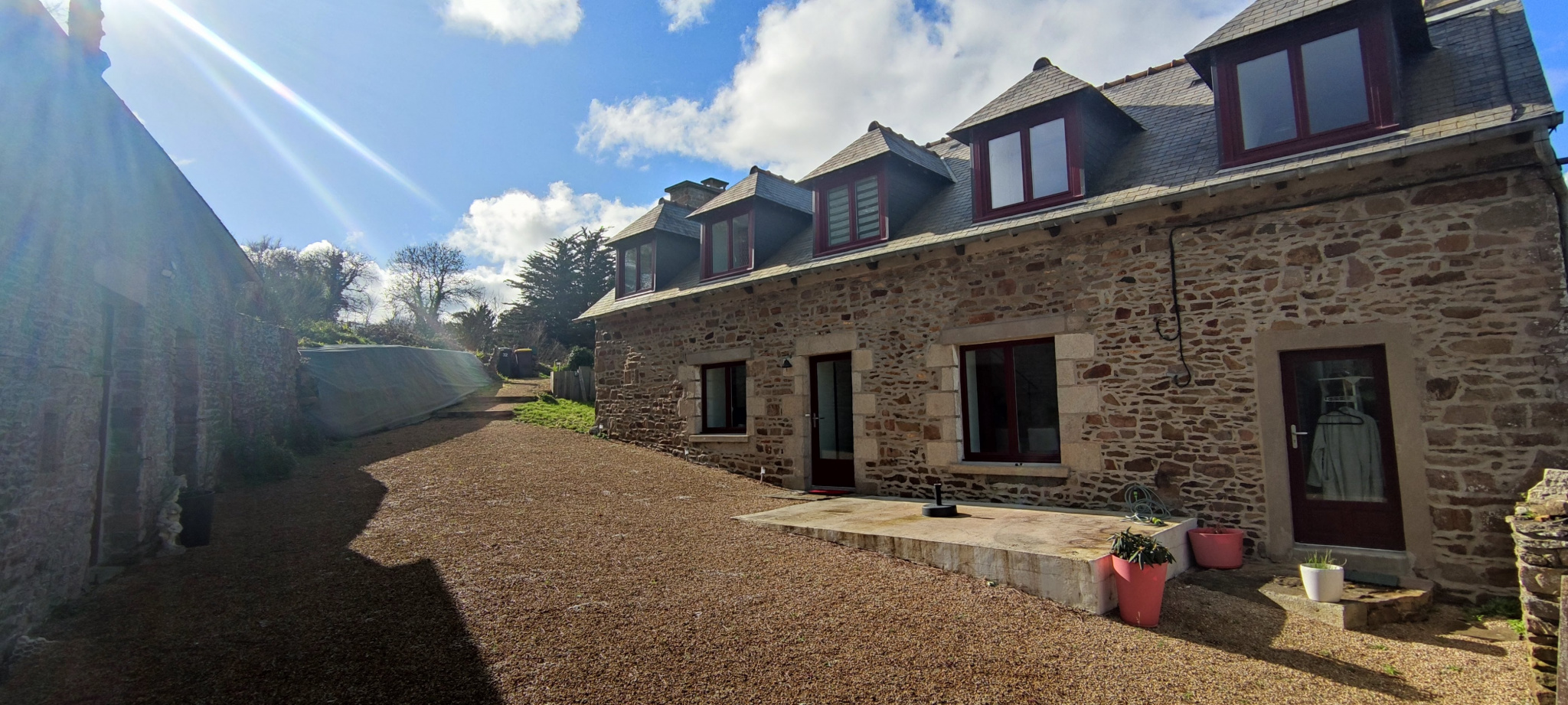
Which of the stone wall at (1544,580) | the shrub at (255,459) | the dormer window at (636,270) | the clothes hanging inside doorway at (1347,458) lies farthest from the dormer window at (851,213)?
the shrub at (255,459)

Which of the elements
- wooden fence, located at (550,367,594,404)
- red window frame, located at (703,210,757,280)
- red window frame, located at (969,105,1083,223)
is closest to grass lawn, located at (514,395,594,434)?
wooden fence, located at (550,367,594,404)

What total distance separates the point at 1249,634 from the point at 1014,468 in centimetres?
300

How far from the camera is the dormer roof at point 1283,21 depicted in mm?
6031

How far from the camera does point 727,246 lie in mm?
11320

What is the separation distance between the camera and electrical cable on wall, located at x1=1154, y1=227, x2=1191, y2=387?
644 centimetres

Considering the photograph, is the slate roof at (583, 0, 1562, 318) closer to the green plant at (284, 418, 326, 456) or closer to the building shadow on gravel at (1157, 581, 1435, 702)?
the building shadow on gravel at (1157, 581, 1435, 702)

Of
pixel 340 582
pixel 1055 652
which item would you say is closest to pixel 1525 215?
pixel 1055 652

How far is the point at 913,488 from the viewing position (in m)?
8.34

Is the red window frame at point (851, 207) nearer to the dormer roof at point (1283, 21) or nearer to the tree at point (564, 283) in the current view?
the dormer roof at point (1283, 21)

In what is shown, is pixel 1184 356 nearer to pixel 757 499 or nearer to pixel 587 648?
pixel 757 499

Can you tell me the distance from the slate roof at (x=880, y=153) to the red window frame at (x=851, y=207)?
0.47 ft

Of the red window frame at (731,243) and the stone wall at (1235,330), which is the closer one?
the stone wall at (1235,330)

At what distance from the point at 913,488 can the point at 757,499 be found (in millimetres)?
1969

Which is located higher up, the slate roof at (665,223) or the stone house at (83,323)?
the slate roof at (665,223)
